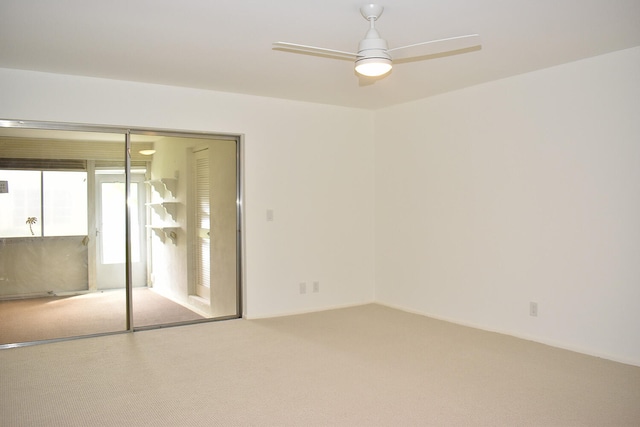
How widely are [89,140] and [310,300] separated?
3.02 metres

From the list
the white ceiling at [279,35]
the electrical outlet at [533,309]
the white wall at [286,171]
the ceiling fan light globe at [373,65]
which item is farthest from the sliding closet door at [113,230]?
the electrical outlet at [533,309]

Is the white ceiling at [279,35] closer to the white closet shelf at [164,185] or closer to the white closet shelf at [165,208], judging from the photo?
the white closet shelf at [164,185]

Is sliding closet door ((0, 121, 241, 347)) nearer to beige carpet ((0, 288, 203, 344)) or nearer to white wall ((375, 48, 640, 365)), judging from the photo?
beige carpet ((0, 288, 203, 344))

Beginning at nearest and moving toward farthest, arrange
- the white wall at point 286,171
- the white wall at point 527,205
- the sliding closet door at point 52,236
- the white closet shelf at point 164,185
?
the white wall at point 527,205 → the sliding closet door at point 52,236 → the white wall at point 286,171 → the white closet shelf at point 164,185

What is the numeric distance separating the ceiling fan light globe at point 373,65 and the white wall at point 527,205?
2144 millimetres

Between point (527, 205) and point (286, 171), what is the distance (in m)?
2.68

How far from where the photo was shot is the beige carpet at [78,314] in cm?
477

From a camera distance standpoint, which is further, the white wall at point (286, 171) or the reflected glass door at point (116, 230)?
the reflected glass door at point (116, 230)

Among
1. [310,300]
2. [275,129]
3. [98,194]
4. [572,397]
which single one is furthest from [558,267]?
[98,194]

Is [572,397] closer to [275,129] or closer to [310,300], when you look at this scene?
[310,300]

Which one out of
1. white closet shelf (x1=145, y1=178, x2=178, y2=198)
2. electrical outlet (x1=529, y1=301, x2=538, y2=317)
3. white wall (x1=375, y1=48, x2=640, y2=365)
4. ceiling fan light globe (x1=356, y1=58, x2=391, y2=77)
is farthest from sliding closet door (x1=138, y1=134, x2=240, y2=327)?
electrical outlet (x1=529, y1=301, x2=538, y2=317)

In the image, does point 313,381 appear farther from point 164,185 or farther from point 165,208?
point 164,185

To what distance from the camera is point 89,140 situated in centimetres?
506

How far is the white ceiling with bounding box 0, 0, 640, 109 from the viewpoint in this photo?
3.18 m
